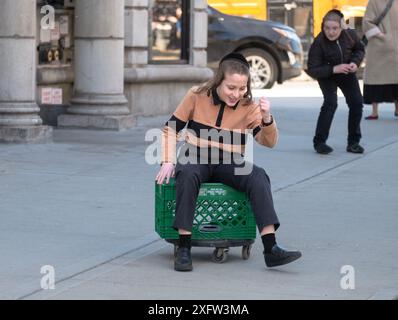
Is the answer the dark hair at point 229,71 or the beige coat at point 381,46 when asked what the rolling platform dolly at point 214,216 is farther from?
the beige coat at point 381,46

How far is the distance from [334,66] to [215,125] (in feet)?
17.1

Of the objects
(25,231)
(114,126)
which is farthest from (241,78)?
(114,126)

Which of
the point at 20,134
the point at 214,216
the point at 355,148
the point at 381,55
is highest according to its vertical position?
the point at 381,55

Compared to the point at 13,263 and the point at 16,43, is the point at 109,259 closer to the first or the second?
the point at 13,263

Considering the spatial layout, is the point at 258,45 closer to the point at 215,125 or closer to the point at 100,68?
the point at 100,68

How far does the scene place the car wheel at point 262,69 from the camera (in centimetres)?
2222

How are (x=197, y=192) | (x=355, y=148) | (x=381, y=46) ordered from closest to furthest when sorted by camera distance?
(x=197, y=192), (x=355, y=148), (x=381, y=46)

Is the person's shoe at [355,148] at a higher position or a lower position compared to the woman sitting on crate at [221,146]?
lower

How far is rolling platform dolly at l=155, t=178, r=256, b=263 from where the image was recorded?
7336mm

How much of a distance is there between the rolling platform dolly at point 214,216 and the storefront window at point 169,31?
8.83 m

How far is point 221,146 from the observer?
24.4 ft

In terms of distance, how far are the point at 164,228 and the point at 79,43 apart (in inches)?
288

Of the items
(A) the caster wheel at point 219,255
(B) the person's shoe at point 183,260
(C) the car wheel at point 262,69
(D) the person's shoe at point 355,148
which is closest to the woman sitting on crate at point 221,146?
(B) the person's shoe at point 183,260

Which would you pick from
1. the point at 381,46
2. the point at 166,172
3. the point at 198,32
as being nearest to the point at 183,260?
the point at 166,172
